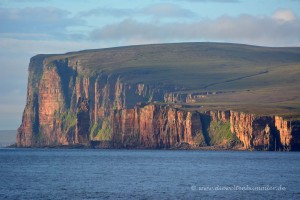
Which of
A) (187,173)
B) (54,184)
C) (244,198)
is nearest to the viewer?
(244,198)

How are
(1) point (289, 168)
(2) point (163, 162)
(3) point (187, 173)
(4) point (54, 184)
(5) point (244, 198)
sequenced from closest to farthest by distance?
(5) point (244, 198) < (4) point (54, 184) < (3) point (187, 173) < (1) point (289, 168) < (2) point (163, 162)

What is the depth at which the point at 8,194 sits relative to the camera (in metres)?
105

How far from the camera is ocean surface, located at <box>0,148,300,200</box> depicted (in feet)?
339

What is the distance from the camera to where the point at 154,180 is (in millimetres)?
122062

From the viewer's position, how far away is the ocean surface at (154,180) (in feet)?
339

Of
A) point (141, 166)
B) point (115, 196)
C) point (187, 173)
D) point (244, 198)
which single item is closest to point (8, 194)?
point (115, 196)

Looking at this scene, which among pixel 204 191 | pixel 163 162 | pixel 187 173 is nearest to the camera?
pixel 204 191

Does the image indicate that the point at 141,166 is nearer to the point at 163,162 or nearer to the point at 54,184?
the point at 163,162

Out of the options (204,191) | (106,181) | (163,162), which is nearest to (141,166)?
(163,162)

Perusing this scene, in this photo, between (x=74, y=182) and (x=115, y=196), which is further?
(x=74, y=182)

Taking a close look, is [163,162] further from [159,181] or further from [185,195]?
[185,195]

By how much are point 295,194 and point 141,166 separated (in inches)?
2246

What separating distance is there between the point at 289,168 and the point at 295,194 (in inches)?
1801

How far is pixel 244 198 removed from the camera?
9906 centimetres
